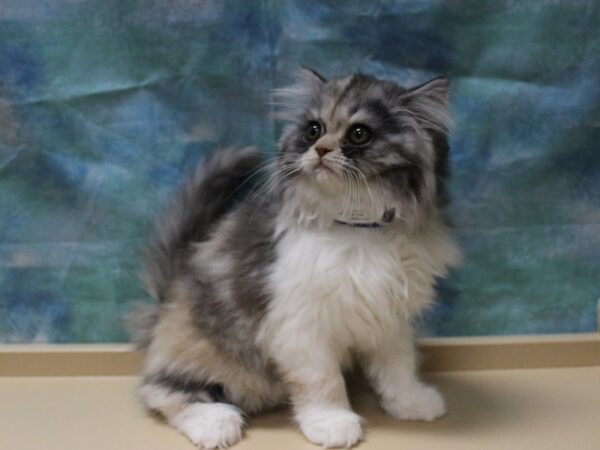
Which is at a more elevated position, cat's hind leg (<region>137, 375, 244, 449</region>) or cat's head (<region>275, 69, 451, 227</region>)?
cat's head (<region>275, 69, 451, 227</region>)

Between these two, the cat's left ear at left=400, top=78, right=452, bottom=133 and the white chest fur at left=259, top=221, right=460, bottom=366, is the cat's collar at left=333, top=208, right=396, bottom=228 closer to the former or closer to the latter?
the white chest fur at left=259, top=221, right=460, bottom=366

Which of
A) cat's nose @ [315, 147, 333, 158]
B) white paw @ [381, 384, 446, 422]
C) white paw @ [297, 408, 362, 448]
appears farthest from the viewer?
white paw @ [381, 384, 446, 422]

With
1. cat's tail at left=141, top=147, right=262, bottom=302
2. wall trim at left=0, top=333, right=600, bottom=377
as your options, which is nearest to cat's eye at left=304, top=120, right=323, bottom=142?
cat's tail at left=141, top=147, right=262, bottom=302

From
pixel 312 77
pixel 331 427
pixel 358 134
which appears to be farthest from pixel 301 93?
pixel 331 427

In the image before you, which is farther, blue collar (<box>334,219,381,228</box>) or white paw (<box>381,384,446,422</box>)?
white paw (<box>381,384,446,422</box>)

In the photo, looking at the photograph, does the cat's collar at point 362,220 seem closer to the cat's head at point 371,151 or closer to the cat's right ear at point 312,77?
the cat's head at point 371,151

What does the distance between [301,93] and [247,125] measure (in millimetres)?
299

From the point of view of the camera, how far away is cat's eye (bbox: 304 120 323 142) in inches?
56.1

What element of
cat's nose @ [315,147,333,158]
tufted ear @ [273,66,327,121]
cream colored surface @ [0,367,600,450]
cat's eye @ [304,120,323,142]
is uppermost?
tufted ear @ [273,66,327,121]

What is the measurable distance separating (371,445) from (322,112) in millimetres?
739

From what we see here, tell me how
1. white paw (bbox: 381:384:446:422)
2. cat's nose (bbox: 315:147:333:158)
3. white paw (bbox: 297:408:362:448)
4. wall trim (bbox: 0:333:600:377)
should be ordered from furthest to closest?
1. wall trim (bbox: 0:333:600:377)
2. white paw (bbox: 381:384:446:422)
3. white paw (bbox: 297:408:362:448)
4. cat's nose (bbox: 315:147:333:158)

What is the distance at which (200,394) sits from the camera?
1.60m

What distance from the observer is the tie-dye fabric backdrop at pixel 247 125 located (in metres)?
1.71

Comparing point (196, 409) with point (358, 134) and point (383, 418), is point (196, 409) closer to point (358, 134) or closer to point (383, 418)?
point (383, 418)
